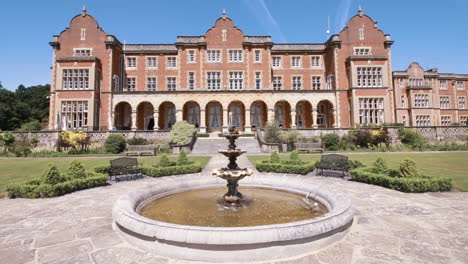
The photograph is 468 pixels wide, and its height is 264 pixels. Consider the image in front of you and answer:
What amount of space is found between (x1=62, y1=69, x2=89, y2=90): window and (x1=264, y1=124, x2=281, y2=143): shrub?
2399 cm

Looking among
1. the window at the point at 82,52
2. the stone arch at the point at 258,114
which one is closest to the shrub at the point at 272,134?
the stone arch at the point at 258,114

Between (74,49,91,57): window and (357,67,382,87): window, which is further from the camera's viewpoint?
(74,49,91,57): window

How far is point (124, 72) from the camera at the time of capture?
35.1 metres

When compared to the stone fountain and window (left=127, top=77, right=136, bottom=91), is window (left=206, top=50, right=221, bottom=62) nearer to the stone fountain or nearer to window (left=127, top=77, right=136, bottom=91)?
window (left=127, top=77, right=136, bottom=91)

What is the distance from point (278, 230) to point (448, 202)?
6437 millimetres

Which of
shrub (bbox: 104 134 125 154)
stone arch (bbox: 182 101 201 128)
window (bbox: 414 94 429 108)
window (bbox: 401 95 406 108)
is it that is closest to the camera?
shrub (bbox: 104 134 125 154)

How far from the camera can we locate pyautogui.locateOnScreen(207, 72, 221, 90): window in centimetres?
3375

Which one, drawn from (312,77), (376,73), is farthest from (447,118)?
(312,77)

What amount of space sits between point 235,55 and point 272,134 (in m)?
15.9

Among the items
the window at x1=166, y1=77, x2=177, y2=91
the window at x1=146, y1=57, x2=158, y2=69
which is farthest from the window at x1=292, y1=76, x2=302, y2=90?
the window at x1=146, y1=57, x2=158, y2=69

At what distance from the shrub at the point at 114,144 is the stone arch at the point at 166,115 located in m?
11.3

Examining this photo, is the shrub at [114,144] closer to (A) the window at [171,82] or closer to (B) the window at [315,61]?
(A) the window at [171,82]

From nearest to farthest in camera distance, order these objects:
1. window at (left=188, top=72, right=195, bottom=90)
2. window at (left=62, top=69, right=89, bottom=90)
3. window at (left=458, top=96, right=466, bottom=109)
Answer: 1. window at (left=62, top=69, right=89, bottom=90)
2. window at (left=188, top=72, right=195, bottom=90)
3. window at (left=458, top=96, right=466, bottom=109)


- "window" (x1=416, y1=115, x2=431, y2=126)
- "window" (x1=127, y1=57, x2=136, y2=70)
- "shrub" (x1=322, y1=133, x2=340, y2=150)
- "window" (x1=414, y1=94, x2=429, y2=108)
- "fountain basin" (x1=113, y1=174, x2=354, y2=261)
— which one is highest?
"window" (x1=127, y1=57, x2=136, y2=70)
